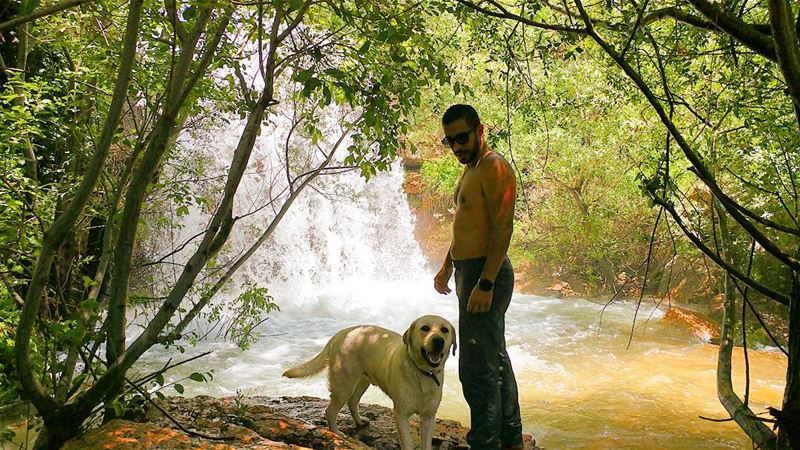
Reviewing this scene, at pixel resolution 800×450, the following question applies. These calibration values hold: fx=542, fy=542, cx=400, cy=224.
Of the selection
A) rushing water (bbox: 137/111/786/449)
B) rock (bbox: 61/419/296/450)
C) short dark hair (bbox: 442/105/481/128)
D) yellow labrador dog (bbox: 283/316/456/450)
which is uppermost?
short dark hair (bbox: 442/105/481/128)

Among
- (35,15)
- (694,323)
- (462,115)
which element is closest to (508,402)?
(462,115)

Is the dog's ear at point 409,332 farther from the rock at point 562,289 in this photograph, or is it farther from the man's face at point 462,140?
the rock at point 562,289

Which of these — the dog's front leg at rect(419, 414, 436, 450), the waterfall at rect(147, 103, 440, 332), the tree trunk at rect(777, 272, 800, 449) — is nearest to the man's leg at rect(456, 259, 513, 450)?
the dog's front leg at rect(419, 414, 436, 450)

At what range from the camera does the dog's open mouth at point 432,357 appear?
3.28 metres

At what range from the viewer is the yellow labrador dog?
334cm

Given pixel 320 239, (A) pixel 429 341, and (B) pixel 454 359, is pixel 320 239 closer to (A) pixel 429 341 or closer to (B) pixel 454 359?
(B) pixel 454 359

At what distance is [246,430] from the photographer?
3.23m

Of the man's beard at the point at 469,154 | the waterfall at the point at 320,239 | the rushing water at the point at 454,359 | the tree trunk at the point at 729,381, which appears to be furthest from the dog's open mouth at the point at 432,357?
the waterfall at the point at 320,239

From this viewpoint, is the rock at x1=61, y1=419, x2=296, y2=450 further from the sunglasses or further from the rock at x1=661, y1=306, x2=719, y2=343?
the rock at x1=661, y1=306, x2=719, y2=343

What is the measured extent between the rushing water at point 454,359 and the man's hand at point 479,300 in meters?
2.97

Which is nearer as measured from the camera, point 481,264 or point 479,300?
point 479,300

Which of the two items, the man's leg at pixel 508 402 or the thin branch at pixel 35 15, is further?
the man's leg at pixel 508 402

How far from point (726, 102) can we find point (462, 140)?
2.82m

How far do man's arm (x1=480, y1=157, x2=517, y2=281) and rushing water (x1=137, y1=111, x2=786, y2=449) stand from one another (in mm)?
2985
